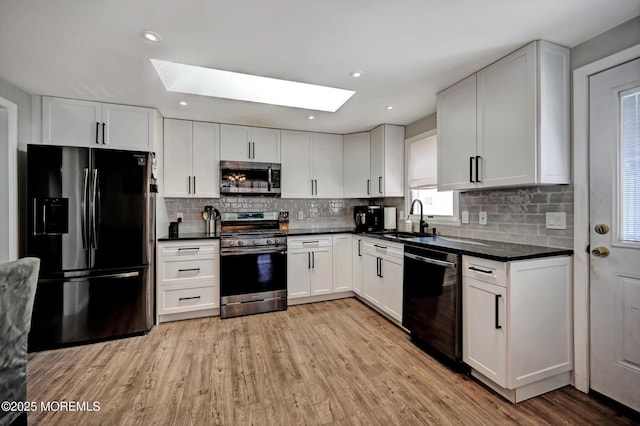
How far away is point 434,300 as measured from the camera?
7.54 feet

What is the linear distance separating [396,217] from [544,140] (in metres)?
2.15

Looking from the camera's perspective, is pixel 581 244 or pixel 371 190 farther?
pixel 371 190

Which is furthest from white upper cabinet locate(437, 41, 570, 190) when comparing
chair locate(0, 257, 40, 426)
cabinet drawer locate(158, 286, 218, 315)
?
cabinet drawer locate(158, 286, 218, 315)

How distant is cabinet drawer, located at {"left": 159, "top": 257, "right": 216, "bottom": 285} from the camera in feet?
10.2

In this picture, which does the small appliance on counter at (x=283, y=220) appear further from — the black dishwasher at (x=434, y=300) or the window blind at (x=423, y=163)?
the black dishwasher at (x=434, y=300)

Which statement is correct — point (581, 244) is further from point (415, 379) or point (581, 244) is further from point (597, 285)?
point (415, 379)

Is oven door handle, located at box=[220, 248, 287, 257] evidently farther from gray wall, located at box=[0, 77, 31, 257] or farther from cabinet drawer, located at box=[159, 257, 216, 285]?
gray wall, located at box=[0, 77, 31, 257]

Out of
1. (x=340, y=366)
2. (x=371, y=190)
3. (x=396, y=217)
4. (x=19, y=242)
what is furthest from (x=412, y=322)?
(x=19, y=242)

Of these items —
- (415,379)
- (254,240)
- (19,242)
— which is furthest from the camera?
(254,240)

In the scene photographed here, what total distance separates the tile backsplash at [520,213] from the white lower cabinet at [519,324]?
9.8 inches

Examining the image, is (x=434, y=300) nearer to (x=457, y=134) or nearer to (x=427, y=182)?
(x=457, y=134)

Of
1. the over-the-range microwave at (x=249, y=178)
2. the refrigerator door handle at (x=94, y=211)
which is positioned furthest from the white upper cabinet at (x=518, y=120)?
the refrigerator door handle at (x=94, y=211)

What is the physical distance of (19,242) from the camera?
256 centimetres

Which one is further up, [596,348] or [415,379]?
[596,348]
